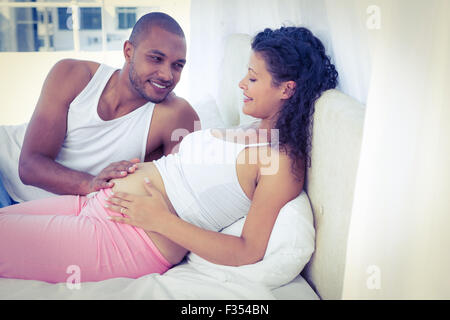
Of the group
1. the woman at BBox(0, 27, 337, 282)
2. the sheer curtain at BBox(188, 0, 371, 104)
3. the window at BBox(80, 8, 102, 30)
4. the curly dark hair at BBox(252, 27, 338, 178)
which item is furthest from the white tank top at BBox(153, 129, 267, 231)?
the window at BBox(80, 8, 102, 30)

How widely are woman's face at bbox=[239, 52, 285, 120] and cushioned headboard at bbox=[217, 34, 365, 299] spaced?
13cm

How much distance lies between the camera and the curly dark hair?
110 centimetres

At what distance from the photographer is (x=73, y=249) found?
1016mm

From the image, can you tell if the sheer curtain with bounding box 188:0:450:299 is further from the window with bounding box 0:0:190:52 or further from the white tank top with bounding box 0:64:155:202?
the window with bounding box 0:0:190:52

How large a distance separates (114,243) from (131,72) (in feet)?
2.64

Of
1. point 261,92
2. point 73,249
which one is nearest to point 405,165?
point 261,92

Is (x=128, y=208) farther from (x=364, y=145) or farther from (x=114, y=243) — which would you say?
(x=364, y=145)

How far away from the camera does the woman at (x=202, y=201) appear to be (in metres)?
1.00

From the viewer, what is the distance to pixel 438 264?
72cm

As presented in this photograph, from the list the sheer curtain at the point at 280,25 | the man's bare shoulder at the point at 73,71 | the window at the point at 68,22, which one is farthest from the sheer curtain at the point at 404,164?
the window at the point at 68,22

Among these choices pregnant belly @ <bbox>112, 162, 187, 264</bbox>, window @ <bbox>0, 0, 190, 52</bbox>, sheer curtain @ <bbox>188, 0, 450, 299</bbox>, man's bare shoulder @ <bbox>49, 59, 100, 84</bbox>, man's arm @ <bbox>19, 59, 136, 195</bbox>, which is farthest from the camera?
window @ <bbox>0, 0, 190, 52</bbox>

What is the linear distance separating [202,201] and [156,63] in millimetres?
681

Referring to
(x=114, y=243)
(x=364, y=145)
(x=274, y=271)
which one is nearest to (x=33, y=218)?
(x=114, y=243)

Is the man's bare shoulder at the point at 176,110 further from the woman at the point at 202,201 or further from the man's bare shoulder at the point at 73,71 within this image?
the woman at the point at 202,201
